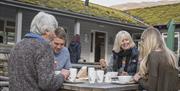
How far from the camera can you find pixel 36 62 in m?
2.79

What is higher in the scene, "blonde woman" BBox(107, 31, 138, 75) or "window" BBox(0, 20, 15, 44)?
"window" BBox(0, 20, 15, 44)

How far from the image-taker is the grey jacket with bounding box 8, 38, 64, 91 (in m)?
2.75

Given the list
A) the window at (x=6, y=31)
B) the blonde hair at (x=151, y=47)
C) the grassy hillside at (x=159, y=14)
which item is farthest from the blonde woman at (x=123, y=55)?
the grassy hillside at (x=159, y=14)

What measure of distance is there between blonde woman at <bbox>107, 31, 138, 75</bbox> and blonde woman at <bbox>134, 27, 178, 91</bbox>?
1.01 meters

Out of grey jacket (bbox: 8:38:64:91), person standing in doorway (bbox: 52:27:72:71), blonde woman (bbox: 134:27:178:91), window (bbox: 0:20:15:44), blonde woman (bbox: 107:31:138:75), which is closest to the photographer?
grey jacket (bbox: 8:38:64:91)

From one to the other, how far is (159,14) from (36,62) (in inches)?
745

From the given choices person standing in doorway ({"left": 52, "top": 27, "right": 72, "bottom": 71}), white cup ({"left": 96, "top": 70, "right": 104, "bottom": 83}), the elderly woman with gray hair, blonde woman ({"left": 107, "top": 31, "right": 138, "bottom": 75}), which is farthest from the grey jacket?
blonde woman ({"left": 107, "top": 31, "right": 138, "bottom": 75})

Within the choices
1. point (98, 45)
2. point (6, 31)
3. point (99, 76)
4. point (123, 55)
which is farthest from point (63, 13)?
point (99, 76)

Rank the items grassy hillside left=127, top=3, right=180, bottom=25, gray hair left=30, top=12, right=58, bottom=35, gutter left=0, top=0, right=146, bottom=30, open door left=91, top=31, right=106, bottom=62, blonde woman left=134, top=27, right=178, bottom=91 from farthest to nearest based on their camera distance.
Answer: grassy hillside left=127, top=3, right=180, bottom=25 → open door left=91, top=31, right=106, bottom=62 → gutter left=0, top=0, right=146, bottom=30 → blonde woman left=134, top=27, right=178, bottom=91 → gray hair left=30, top=12, right=58, bottom=35

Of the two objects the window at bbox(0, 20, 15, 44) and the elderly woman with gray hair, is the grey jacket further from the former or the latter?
the window at bbox(0, 20, 15, 44)

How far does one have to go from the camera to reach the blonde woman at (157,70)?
10.2 feet

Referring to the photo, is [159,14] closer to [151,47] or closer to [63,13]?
[63,13]

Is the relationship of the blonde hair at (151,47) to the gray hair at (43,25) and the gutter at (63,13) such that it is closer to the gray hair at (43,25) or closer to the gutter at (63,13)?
the gray hair at (43,25)

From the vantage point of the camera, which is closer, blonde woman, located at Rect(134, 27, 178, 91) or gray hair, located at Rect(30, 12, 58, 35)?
gray hair, located at Rect(30, 12, 58, 35)
